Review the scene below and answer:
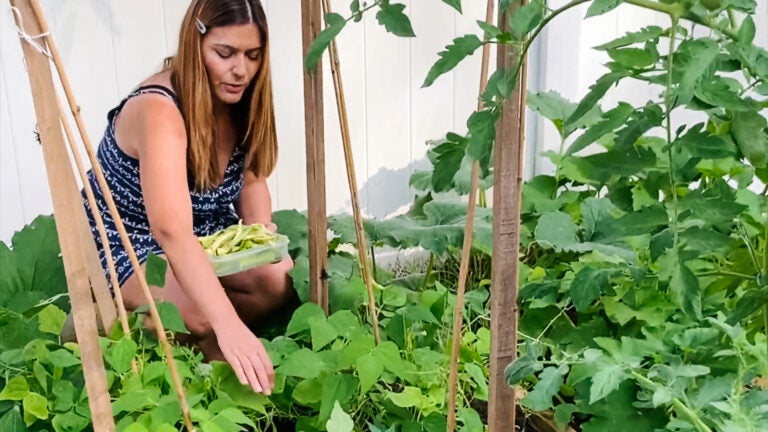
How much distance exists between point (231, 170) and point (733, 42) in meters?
0.91

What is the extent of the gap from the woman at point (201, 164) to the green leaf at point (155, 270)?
0.03m

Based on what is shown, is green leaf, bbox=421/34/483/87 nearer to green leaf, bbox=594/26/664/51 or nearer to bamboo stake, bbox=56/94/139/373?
green leaf, bbox=594/26/664/51

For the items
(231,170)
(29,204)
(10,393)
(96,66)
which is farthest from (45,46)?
(29,204)

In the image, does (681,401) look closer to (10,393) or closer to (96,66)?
(10,393)

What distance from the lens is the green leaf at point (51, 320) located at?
44.5 inches

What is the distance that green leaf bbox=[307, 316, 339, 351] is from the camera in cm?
105

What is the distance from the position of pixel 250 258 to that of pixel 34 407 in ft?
1.42

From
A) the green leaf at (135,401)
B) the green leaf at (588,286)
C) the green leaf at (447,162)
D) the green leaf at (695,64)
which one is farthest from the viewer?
the green leaf at (135,401)

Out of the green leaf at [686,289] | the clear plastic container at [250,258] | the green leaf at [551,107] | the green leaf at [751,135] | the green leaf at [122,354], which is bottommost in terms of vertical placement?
the green leaf at [122,354]

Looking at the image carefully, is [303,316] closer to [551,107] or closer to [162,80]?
[162,80]

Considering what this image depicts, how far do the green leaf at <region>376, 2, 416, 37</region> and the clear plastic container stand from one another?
735mm

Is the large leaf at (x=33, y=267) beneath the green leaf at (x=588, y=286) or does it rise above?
beneath

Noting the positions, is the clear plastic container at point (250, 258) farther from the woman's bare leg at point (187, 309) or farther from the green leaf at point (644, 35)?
the green leaf at point (644, 35)

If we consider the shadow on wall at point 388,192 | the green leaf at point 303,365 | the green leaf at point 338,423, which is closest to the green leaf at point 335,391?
the green leaf at point 303,365
